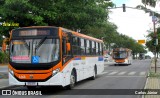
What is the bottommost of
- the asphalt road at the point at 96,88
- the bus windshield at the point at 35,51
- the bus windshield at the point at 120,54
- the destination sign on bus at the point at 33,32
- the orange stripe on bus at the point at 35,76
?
the asphalt road at the point at 96,88

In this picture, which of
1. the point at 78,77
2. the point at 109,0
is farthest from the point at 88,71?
the point at 109,0

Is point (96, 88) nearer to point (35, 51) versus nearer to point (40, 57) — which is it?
point (40, 57)

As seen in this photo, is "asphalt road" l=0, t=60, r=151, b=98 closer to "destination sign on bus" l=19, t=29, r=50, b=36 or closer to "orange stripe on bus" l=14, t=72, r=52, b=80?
"orange stripe on bus" l=14, t=72, r=52, b=80

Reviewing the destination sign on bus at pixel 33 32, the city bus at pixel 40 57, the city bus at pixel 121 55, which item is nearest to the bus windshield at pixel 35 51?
the city bus at pixel 40 57

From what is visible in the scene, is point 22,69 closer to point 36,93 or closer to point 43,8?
point 36,93

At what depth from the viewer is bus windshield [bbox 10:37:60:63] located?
1593cm

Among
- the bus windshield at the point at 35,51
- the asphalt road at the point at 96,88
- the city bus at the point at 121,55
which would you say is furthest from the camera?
the city bus at the point at 121,55

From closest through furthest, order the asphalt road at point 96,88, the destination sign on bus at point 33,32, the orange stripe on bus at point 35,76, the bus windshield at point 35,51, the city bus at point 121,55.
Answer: the asphalt road at point 96,88, the orange stripe on bus at point 35,76, the bus windshield at point 35,51, the destination sign on bus at point 33,32, the city bus at point 121,55

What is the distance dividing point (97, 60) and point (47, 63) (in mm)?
10317

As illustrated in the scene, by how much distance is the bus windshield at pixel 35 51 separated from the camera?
15930 mm

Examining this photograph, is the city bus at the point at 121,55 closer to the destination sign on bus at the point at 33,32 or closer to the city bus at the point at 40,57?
the city bus at the point at 40,57

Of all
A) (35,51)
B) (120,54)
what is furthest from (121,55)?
(35,51)

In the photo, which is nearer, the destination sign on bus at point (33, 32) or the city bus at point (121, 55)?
the destination sign on bus at point (33, 32)

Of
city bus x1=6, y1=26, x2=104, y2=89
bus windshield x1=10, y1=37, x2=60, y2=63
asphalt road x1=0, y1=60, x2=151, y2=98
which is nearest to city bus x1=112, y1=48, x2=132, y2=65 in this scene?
asphalt road x1=0, y1=60, x2=151, y2=98
